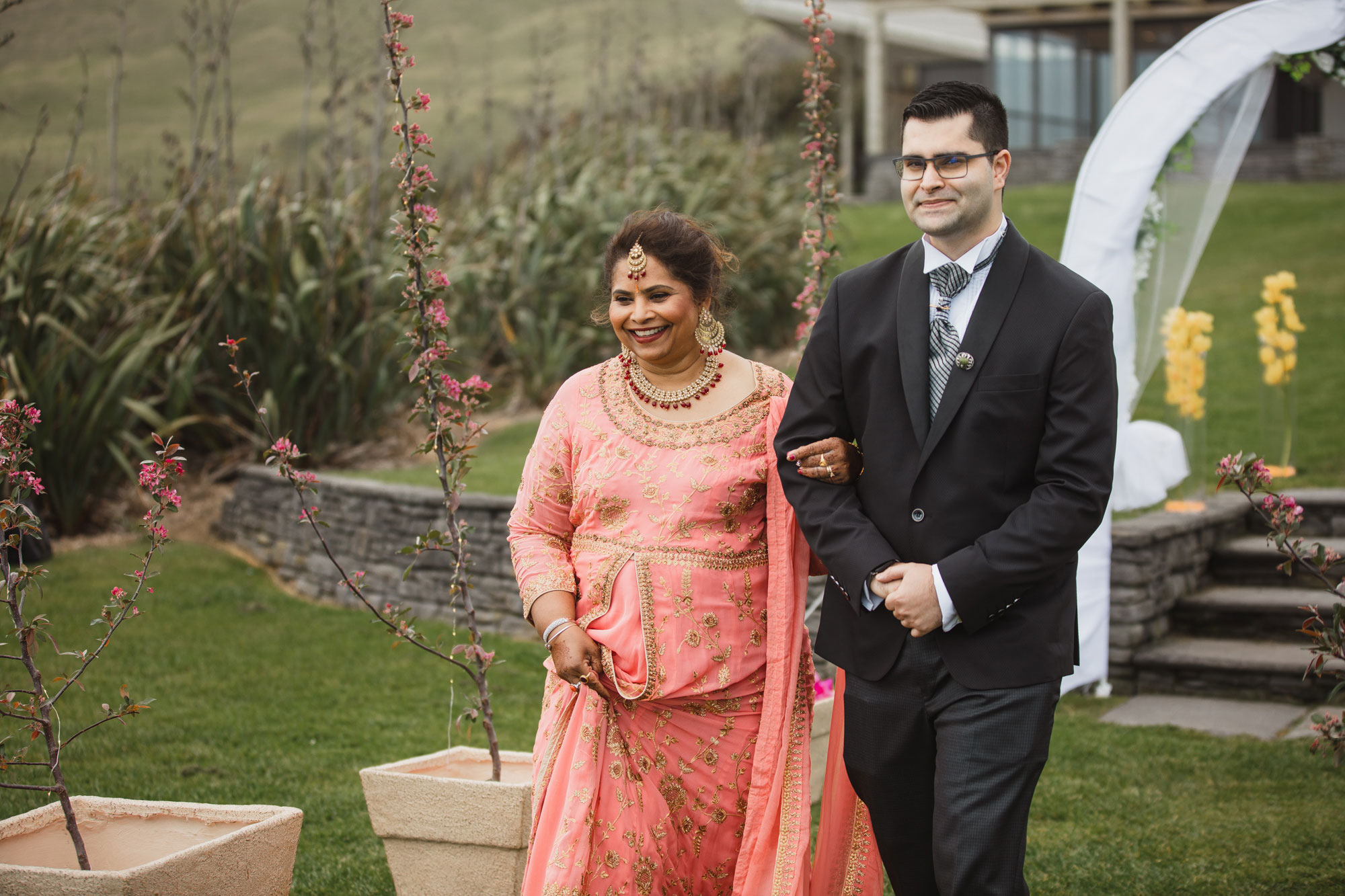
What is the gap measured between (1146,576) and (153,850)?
4422 millimetres

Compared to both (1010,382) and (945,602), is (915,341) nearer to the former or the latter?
(1010,382)

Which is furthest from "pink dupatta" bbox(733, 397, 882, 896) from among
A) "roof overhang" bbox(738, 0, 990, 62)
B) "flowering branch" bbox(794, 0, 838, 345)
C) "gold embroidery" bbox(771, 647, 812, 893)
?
"roof overhang" bbox(738, 0, 990, 62)

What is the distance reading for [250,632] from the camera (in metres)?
6.48

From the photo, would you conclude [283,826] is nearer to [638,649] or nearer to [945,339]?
[638,649]

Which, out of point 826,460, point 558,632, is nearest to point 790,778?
point 558,632

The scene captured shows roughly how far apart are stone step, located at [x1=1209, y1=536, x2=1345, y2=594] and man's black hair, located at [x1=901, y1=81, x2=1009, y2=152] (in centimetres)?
449

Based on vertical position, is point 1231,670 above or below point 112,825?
below

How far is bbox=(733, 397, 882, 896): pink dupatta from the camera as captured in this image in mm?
2527

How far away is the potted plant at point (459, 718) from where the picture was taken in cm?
286

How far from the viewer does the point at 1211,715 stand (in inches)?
204

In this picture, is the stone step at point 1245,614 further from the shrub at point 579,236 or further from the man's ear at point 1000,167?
the shrub at point 579,236

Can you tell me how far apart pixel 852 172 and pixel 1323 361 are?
14.9 metres

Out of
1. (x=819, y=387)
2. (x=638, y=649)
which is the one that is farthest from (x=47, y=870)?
(x=819, y=387)

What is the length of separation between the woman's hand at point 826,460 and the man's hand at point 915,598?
225 millimetres
